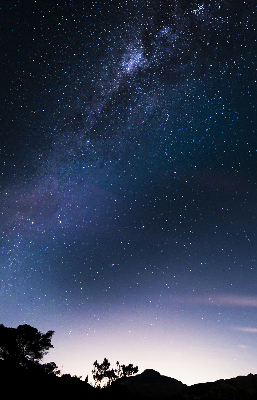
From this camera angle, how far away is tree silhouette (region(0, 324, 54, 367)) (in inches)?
1140

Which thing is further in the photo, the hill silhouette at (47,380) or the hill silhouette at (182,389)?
the hill silhouette at (182,389)

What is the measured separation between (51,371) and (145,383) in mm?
64371

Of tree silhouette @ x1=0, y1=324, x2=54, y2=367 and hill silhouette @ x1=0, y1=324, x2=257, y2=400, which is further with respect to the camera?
tree silhouette @ x1=0, y1=324, x2=54, y2=367

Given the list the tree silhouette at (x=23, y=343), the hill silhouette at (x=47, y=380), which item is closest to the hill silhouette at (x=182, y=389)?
the hill silhouette at (x=47, y=380)

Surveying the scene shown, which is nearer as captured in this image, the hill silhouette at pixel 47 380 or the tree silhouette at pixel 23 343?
the hill silhouette at pixel 47 380

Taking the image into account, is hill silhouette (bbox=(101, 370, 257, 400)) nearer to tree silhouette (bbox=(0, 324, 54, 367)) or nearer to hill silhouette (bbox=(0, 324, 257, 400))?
hill silhouette (bbox=(0, 324, 257, 400))

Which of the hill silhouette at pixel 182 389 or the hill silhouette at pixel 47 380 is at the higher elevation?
the hill silhouette at pixel 47 380

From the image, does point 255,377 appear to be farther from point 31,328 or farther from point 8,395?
point 8,395

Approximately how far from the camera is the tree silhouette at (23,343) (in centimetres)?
2895

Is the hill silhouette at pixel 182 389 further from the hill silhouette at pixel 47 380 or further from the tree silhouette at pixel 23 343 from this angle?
the tree silhouette at pixel 23 343

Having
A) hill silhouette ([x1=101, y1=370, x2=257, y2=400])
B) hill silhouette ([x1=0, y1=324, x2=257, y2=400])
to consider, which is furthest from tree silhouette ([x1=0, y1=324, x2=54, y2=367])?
hill silhouette ([x1=101, y1=370, x2=257, y2=400])

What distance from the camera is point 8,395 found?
43.7ft

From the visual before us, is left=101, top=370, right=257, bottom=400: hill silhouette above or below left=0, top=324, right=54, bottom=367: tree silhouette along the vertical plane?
below

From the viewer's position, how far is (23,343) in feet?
100.0
